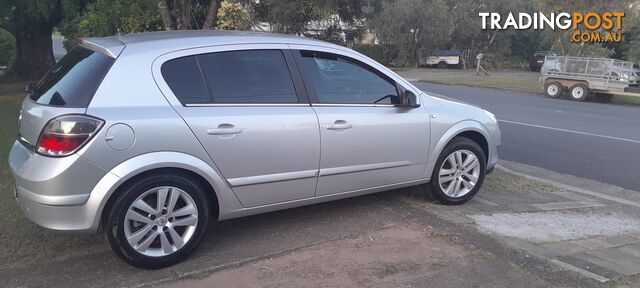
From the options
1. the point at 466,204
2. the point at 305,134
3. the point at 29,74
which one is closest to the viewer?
the point at 305,134

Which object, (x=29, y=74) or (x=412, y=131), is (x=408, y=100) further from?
(x=29, y=74)

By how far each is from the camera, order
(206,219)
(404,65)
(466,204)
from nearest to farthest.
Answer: (206,219) → (466,204) → (404,65)

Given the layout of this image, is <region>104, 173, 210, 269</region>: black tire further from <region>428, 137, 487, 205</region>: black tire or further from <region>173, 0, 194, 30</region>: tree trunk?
<region>173, 0, 194, 30</region>: tree trunk

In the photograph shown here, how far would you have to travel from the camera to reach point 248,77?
13.9ft

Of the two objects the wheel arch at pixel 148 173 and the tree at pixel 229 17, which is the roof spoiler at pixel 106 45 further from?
the tree at pixel 229 17

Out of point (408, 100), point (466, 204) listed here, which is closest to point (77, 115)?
point (408, 100)

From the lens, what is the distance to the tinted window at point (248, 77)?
4078 mm

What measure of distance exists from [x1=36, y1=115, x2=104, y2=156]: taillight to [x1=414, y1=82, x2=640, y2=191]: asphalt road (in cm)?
683

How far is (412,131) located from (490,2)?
3914 centimetres

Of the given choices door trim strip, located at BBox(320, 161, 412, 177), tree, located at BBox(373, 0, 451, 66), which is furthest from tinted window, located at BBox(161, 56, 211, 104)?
tree, located at BBox(373, 0, 451, 66)

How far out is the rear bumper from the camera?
349 centimetres

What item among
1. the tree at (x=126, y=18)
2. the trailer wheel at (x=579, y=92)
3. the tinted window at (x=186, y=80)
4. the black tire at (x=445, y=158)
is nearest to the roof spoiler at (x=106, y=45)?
the tinted window at (x=186, y=80)

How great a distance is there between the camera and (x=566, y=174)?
8.03m

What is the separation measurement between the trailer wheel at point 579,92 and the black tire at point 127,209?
19620mm
